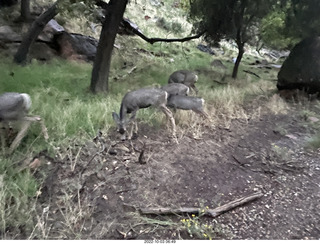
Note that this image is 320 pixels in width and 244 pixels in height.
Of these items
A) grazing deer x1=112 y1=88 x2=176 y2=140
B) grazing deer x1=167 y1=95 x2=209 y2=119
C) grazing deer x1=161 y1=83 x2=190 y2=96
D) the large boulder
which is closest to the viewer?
grazing deer x1=112 y1=88 x2=176 y2=140

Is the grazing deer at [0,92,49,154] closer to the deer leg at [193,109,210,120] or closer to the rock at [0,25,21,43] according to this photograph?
the deer leg at [193,109,210,120]

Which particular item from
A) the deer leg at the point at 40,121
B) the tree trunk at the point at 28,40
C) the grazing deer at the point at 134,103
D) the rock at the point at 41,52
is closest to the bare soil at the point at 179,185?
the grazing deer at the point at 134,103

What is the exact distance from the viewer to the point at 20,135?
4957 mm

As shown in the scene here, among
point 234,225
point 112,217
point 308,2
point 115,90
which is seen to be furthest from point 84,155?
point 308,2

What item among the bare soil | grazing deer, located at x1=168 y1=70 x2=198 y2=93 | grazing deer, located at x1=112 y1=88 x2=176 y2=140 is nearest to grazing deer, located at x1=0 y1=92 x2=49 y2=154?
the bare soil

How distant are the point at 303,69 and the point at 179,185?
733 centimetres

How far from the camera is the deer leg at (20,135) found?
15.9 feet

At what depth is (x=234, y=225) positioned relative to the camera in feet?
11.8

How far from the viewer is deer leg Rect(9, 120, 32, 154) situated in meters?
4.84

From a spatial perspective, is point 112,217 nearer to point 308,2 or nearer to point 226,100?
point 226,100

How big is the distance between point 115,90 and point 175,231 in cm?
663

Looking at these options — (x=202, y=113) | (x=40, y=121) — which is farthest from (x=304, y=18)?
(x=40, y=121)

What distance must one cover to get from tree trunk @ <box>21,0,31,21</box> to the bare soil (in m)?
10.2

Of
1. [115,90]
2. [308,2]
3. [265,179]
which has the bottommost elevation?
[115,90]
